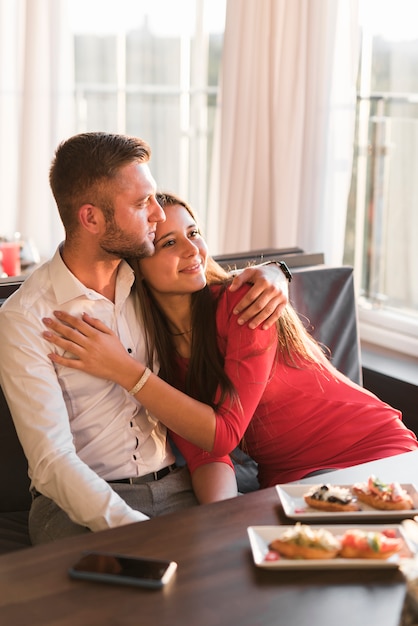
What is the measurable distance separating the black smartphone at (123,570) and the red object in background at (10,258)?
2274 mm

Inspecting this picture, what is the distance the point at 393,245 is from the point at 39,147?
89.8 inches

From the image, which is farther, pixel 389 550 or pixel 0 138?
pixel 0 138

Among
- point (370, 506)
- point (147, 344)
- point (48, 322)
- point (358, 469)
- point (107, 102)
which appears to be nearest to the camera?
point (370, 506)

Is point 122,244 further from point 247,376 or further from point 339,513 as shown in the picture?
point 339,513

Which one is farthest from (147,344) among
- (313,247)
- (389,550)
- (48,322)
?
(313,247)

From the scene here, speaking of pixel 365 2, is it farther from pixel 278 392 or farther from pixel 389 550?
pixel 389 550

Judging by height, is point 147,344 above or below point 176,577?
above

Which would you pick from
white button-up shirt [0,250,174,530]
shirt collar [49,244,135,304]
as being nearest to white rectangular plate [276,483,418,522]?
white button-up shirt [0,250,174,530]

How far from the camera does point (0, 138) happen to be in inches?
207

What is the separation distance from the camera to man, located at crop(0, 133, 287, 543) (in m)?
1.90

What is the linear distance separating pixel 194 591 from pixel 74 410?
0.84 meters

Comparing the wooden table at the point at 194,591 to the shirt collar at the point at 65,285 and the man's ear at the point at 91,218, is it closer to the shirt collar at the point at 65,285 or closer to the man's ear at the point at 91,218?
the shirt collar at the point at 65,285

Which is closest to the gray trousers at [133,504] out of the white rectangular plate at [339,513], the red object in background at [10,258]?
the white rectangular plate at [339,513]

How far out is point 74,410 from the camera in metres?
2.05
